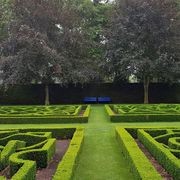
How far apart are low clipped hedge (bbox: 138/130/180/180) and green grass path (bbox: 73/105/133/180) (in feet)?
2.46

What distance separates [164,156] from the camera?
28.1ft

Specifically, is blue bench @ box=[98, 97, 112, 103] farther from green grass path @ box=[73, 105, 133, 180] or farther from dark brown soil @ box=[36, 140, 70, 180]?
dark brown soil @ box=[36, 140, 70, 180]

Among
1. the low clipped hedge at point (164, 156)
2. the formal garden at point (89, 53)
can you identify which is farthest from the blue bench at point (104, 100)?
the low clipped hedge at point (164, 156)

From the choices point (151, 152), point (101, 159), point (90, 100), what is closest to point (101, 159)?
point (101, 159)

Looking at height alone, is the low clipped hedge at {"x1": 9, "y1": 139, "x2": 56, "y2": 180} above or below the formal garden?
below

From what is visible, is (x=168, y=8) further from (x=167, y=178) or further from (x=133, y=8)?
(x=167, y=178)

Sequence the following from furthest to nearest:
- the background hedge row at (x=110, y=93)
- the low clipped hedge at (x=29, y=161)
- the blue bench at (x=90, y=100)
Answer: the background hedge row at (x=110, y=93) < the blue bench at (x=90, y=100) < the low clipped hedge at (x=29, y=161)

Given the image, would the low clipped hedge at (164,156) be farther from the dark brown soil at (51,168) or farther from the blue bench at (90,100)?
the blue bench at (90,100)

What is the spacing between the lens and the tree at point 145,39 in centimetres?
3127

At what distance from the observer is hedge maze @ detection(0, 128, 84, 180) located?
7082mm

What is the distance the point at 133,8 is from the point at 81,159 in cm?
2399

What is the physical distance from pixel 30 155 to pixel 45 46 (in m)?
21.2

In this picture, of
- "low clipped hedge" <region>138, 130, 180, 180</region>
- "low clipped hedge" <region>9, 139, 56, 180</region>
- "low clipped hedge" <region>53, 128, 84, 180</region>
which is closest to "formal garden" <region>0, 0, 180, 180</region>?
"low clipped hedge" <region>138, 130, 180, 180</region>

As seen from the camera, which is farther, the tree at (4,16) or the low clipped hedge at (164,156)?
the tree at (4,16)
